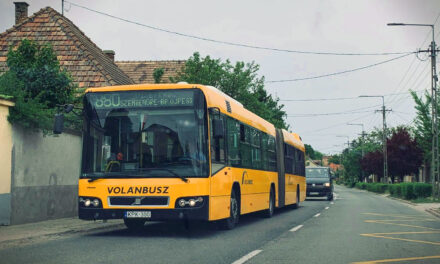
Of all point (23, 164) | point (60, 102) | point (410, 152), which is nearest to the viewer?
point (23, 164)

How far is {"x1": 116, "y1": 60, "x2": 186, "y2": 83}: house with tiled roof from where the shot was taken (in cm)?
3956

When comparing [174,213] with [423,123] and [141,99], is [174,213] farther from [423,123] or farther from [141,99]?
[423,123]

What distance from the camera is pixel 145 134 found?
11.9m

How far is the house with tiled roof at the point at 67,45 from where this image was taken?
81.0 ft

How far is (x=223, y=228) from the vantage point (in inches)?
535

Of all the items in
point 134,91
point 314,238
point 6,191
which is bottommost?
point 314,238

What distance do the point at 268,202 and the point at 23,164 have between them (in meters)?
7.34

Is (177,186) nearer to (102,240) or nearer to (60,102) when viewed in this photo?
(102,240)

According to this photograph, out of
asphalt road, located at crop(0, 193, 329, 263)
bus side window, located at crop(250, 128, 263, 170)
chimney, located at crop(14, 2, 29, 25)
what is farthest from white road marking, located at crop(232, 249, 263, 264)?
chimney, located at crop(14, 2, 29, 25)

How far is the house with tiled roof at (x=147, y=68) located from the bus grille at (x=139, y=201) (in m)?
27.2

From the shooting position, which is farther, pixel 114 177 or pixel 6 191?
pixel 6 191

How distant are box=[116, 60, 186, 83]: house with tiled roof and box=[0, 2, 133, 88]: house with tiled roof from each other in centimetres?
1021

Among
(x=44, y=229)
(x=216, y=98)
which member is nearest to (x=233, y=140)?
(x=216, y=98)

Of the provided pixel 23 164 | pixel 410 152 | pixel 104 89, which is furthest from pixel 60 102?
pixel 410 152
